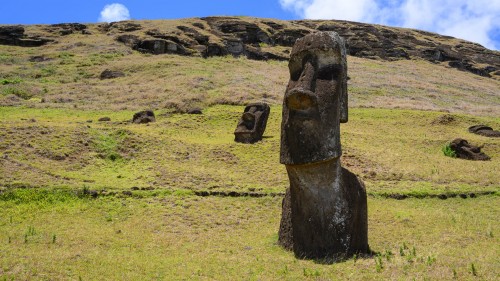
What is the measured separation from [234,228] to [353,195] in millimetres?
4197

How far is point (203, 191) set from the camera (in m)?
17.0

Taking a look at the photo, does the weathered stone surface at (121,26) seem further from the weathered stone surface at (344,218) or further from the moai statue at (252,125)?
the weathered stone surface at (344,218)

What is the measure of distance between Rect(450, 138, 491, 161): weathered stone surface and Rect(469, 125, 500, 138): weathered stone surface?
18.4ft

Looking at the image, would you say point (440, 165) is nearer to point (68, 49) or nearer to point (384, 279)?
point (384, 279)

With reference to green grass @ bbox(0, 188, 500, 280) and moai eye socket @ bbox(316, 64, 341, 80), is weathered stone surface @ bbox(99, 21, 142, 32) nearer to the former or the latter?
green grass @ bbox(0, 188, 500, 280)

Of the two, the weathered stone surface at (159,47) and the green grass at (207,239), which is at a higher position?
the weathered stone surface at (159,47)

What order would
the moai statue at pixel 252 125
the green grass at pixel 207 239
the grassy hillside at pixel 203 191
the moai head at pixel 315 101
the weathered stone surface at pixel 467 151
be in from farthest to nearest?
1. the moai statue at pixel 252 125
2. the weathered stone surface at pixel 467 151
3. the moai head at pixel 315 101
4. the grassy hillside at pixel 203 191
5. the green grass at pixel 207 239

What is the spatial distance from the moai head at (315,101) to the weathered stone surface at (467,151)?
15185mm

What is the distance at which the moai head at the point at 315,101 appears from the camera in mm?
10102

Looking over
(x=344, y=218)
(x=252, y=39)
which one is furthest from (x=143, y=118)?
(x=252, y=39)

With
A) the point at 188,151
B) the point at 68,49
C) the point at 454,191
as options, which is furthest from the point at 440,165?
the point at 68,49

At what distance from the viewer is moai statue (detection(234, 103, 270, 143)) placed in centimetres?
2467

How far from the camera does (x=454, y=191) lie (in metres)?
17.8

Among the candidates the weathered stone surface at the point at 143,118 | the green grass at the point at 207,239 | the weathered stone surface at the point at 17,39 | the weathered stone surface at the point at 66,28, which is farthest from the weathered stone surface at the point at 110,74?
the green grass at the point at 207,239
